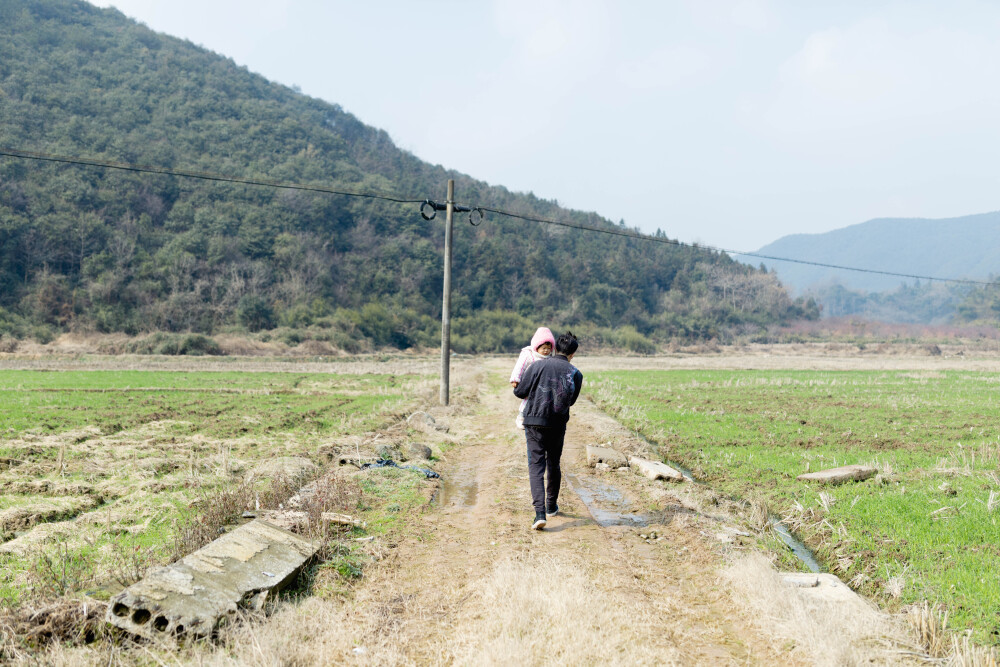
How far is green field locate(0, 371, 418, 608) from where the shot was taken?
584 centimetres

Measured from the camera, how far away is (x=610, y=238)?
111688 mm

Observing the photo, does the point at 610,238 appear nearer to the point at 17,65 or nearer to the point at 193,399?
the point at 17,65

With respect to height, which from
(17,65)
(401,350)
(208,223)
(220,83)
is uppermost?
(220,83)

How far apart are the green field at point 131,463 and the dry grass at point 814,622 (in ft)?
14.1

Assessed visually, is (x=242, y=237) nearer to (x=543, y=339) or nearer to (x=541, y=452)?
(x=543, y=339)

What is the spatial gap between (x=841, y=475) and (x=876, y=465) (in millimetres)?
1255

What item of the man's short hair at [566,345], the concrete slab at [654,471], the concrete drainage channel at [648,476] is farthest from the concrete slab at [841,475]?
the man's short hair at [566,345]

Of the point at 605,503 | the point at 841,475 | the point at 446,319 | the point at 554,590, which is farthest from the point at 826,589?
the point at 446,319

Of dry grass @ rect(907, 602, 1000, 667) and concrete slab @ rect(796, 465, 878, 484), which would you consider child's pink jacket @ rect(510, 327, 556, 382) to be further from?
concrete slab @ rect(796, 465, 878, 484)

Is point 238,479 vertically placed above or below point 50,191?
below

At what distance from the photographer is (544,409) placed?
714 centimetres

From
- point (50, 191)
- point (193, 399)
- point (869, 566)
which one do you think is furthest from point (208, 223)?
point (869, 566)

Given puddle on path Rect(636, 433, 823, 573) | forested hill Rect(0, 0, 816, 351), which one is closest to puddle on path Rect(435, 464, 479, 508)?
puddle on path Rect(636, 433, 823, 573)

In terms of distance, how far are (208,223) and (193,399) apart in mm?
49482
